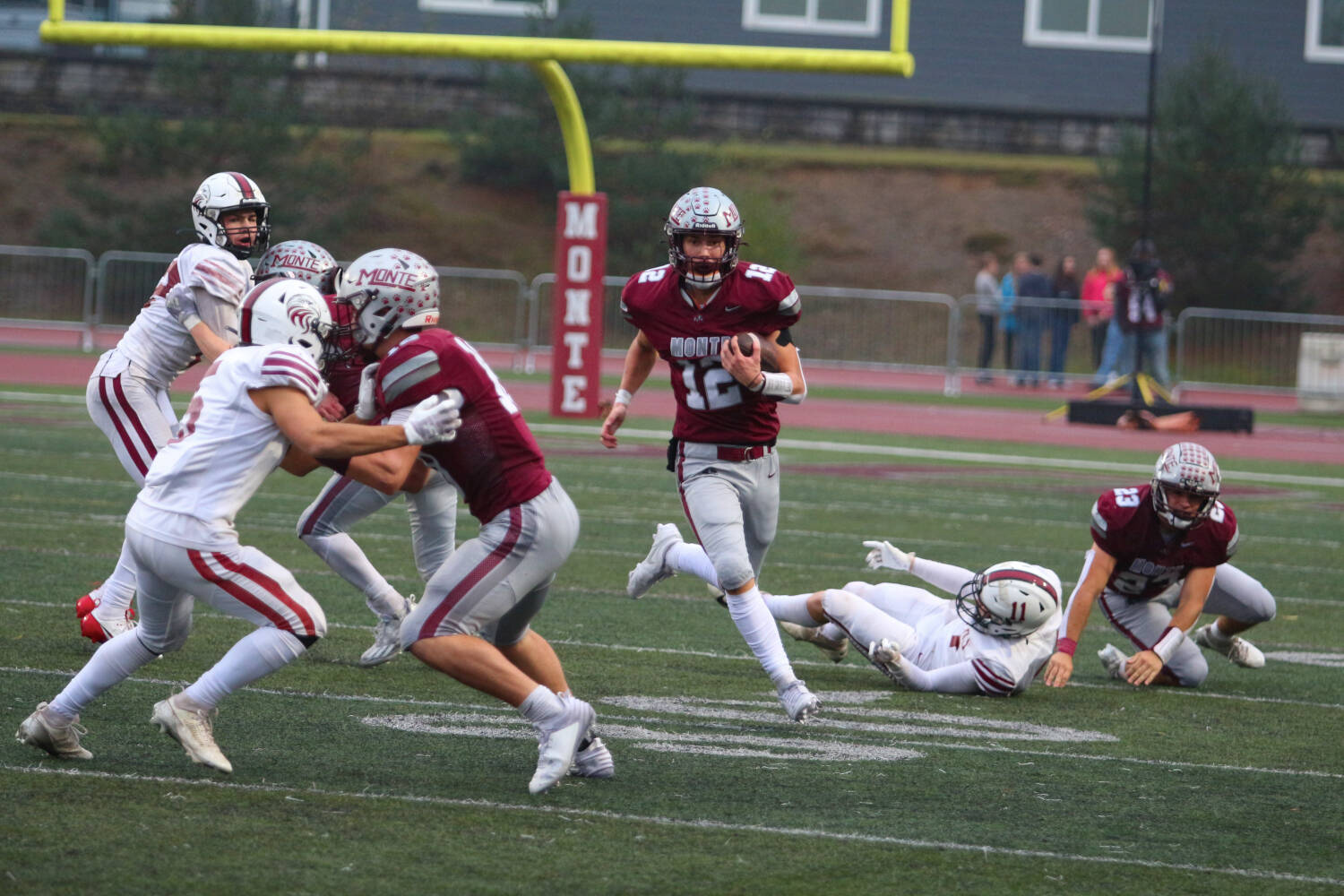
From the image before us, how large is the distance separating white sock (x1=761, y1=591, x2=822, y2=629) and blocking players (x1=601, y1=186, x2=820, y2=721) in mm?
561

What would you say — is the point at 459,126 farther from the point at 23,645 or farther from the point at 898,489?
the point at 23,645

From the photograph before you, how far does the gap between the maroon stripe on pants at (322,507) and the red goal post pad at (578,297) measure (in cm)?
1074

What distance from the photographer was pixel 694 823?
4.88m

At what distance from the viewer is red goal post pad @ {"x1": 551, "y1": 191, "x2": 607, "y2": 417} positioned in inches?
693

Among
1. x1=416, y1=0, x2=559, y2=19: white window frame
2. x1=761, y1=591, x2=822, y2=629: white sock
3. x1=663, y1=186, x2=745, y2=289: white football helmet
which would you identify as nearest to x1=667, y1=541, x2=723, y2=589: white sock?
x1=761, y1=591, x2=822, y2=629: white sock

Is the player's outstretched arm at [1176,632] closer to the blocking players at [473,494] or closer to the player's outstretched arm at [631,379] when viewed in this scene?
the player's outstretched arm at [631,379]

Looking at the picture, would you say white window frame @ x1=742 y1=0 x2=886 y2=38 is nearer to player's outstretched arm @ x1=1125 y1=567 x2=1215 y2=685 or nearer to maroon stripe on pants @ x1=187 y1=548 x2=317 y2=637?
player's outstretched arm @ x1=1125 y1=567 x2=1215 y2=685

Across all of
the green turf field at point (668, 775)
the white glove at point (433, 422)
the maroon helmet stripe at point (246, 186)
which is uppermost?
the maroon helmet stripe at point (246, 186)

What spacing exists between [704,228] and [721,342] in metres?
0.40

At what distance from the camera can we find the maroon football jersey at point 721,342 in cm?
657

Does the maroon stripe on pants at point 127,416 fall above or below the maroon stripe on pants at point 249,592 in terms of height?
above

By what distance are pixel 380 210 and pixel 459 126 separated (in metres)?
2.09

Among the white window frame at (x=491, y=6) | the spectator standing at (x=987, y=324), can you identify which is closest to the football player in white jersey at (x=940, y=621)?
the white window frame at (x=491, y=6)

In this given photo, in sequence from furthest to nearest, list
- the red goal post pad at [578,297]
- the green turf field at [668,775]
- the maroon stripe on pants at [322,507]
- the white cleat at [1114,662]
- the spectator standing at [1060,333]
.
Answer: the spectator standing at [1060,333] < the red goal post pad at [578,297] < the white cleat at [1114,662] < the maroon stripe on pants at [322,507] < the green turf field at [668,775]
